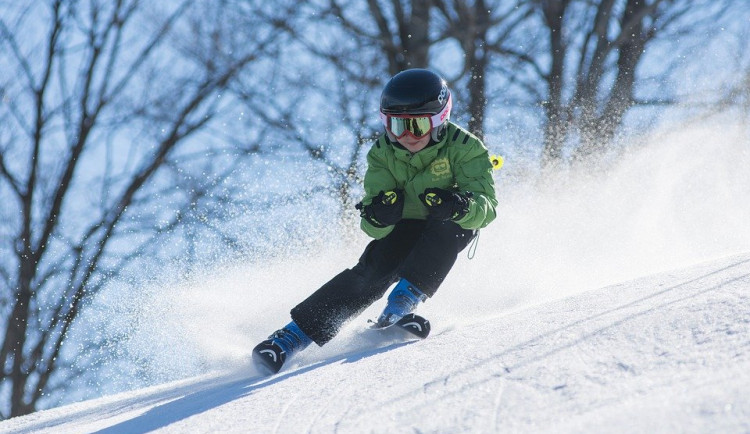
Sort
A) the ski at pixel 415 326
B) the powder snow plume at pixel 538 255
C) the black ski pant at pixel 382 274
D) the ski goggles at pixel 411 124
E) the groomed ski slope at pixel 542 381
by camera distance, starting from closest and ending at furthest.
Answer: the groomed ski slope at pixel 542 381 < the ski at pixel 415 326 < the black ski pant at pixel 382 274 < the ski goggles at pixel 411 124 < the powder snow plume at pixel 538 255

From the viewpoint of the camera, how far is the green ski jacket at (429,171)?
3.85m

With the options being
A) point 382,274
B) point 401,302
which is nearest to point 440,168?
point 382,274

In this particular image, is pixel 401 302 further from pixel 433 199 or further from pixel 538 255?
pixel 538 255

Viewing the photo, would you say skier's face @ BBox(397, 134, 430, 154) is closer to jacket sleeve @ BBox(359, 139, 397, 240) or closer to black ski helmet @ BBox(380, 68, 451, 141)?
black ski helmet @ BBox(380, 68, 451, 141)

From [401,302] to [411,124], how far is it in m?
0.86

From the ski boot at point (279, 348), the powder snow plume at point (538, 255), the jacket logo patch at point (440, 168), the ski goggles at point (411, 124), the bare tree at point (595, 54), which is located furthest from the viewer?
the bare tree at point (595, 54)

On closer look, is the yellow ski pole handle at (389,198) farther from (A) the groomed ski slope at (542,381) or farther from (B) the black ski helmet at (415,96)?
(A) the groomed ski slope at (542,381)

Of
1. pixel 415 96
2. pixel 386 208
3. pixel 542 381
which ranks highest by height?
pixel 415 96

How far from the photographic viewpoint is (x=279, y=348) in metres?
3.50

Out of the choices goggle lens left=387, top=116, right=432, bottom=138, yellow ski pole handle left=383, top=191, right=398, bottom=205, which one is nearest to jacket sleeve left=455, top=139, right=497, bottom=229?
goggle lens left=387, top=116, right=432, bottom=138

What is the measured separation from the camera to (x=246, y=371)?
12.4 ft

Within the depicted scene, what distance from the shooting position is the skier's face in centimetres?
383

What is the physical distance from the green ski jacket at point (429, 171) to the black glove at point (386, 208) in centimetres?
11

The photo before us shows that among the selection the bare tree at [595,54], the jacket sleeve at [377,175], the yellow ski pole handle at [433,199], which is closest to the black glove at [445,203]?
the yellow ski pole handle at [433,199]
